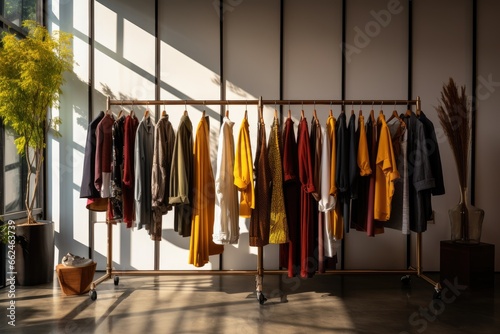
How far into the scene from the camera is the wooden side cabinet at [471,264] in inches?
156

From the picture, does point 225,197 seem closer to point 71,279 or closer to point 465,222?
point 71,279

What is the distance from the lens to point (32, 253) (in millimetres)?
4004

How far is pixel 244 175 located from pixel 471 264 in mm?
2371

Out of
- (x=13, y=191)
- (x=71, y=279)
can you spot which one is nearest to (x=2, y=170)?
(x=13, y=191)

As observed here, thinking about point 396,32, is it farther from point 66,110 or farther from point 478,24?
point 66,110

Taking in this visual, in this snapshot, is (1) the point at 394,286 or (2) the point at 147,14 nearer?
(1) the point at 394,286

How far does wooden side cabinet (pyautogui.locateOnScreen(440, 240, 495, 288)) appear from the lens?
3.95 m

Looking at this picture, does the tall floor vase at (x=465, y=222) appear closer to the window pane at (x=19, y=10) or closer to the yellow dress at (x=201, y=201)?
the yellow dress at (x=201, y=201)

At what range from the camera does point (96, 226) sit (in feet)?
15.3

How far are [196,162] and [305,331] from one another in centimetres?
170

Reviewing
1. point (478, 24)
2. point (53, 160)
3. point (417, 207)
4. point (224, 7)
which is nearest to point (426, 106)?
point (478, 24)

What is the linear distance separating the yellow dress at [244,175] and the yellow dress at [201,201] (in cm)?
32

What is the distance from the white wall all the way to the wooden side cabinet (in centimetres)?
59

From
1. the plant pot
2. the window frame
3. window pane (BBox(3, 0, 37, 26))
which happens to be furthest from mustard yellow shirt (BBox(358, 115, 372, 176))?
window pane (BBox(3, 0, 37, 26))
